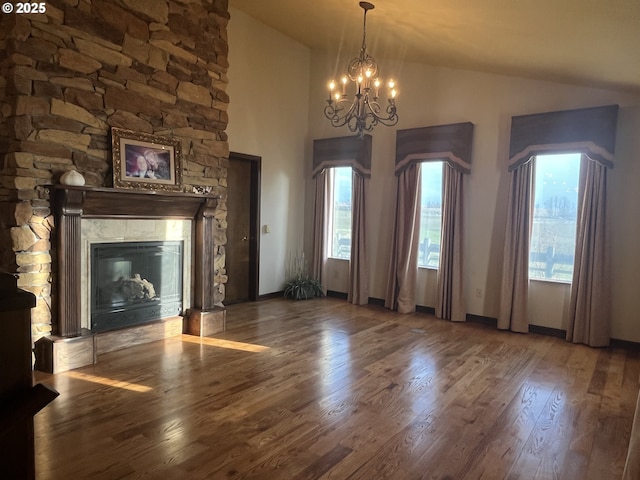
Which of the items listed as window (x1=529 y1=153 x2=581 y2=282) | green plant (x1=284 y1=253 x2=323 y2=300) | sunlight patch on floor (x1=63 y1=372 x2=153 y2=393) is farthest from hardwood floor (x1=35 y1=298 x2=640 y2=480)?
green plant (x1=284 y1=253 x2=323 y2=300)

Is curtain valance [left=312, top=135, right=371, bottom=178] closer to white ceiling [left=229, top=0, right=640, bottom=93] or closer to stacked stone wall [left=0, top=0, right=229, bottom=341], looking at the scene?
white ceiling [left=229, top=0, right=640, bottom=93]

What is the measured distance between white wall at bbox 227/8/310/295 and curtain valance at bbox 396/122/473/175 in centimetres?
172

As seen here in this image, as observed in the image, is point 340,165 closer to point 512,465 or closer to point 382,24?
point 382,24

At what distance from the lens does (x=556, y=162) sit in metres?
4.75

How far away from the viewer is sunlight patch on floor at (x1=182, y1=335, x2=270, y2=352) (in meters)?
4.06

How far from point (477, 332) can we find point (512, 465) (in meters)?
2.73

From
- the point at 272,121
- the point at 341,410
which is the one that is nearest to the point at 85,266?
the point at 341,410

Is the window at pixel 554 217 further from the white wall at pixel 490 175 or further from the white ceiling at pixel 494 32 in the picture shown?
the white ceiling at pixel 494 32

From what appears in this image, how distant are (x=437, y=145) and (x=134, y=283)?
3.89 meters

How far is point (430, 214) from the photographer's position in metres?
5.68

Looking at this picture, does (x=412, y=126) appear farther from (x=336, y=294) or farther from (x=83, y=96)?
(x=83, y=96)

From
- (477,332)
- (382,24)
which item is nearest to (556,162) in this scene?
(477,332)

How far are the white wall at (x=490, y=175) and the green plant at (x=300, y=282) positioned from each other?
90 cm

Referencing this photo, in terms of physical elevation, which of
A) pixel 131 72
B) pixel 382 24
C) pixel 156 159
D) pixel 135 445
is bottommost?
pixel 135 445
